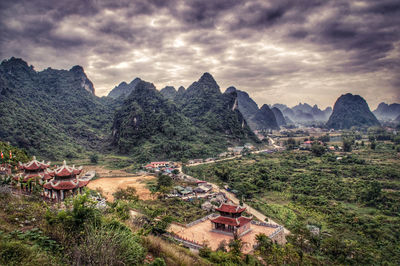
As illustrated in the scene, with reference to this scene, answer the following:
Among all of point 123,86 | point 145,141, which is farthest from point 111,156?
point 123,86

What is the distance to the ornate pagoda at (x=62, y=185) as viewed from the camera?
18.1 m

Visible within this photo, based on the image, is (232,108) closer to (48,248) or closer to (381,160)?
(381,160)

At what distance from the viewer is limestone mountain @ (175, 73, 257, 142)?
8706 cm

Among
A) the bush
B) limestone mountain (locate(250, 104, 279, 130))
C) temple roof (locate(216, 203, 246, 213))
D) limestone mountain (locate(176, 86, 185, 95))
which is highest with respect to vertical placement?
limestone mountain (locate(176, 86, 185, 95))

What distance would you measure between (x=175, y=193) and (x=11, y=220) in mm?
25929

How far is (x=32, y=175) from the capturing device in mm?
20719

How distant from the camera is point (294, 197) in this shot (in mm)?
29500

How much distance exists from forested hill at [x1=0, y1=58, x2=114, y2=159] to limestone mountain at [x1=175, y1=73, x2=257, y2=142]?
116 feet

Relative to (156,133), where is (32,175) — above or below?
below

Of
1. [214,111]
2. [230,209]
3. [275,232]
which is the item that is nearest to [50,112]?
[214,111]

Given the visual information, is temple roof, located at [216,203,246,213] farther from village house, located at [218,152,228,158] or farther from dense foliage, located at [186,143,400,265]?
village house, located at [218,152,228,158]

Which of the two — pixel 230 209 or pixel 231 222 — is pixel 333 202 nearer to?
pixel 230 209

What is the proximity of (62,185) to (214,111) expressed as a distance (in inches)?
3155

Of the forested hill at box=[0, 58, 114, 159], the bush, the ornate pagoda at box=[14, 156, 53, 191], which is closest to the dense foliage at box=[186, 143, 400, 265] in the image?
the bush
